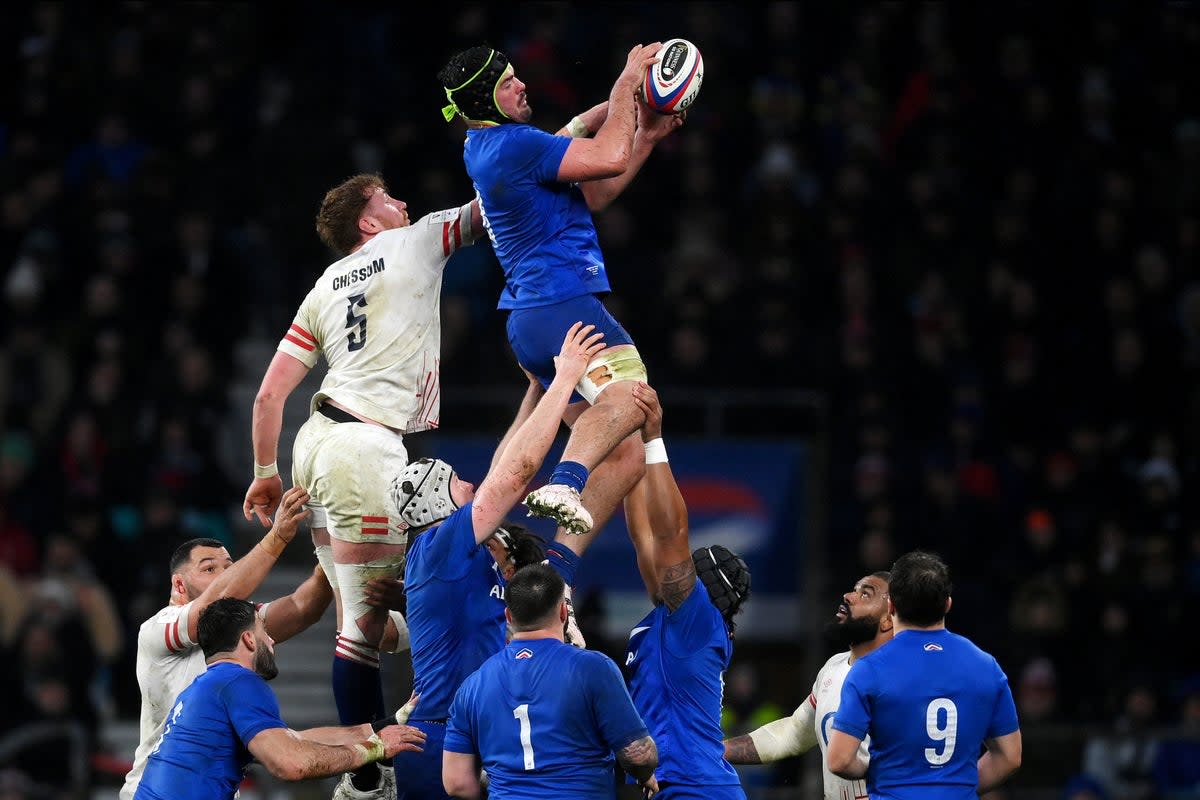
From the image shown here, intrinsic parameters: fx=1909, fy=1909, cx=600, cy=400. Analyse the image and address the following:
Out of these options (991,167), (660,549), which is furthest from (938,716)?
(991,167)

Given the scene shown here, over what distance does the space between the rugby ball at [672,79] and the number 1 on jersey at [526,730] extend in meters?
2.99

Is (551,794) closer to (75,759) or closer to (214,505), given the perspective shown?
(75,759)

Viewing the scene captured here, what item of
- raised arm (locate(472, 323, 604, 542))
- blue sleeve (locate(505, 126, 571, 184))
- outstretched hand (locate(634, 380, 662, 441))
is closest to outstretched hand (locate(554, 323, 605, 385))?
raised arm (locate(472, 323, 604, 542))

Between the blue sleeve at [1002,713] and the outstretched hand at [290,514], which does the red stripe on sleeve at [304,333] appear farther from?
the blue sleeve at [1002,713]

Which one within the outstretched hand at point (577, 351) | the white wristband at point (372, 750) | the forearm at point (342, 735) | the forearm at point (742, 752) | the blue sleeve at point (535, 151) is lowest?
the forearm at point (742, 752)

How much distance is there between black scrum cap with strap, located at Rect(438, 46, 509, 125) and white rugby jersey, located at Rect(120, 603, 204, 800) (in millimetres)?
2647

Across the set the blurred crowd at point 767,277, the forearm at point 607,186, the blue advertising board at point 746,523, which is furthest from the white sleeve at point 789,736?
the blue advertising board at point 746,523

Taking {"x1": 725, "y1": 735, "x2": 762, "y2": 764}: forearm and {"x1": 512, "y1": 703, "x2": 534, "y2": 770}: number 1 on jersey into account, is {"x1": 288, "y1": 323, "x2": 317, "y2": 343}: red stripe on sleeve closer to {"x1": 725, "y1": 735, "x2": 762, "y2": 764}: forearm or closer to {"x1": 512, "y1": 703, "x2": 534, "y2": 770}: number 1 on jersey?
{"x1": 512, "y1": 703, "x2": 534, "y2": 770}: number 1 on jersey

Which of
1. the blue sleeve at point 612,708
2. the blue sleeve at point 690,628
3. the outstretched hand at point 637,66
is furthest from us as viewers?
the outstretched hand at point 637,66

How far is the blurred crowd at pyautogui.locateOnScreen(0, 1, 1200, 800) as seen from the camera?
15258 mm

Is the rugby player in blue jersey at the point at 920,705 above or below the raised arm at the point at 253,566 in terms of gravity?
below

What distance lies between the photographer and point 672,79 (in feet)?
29.2

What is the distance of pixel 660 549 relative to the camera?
8.70 metres

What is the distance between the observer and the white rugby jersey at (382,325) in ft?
29.8
